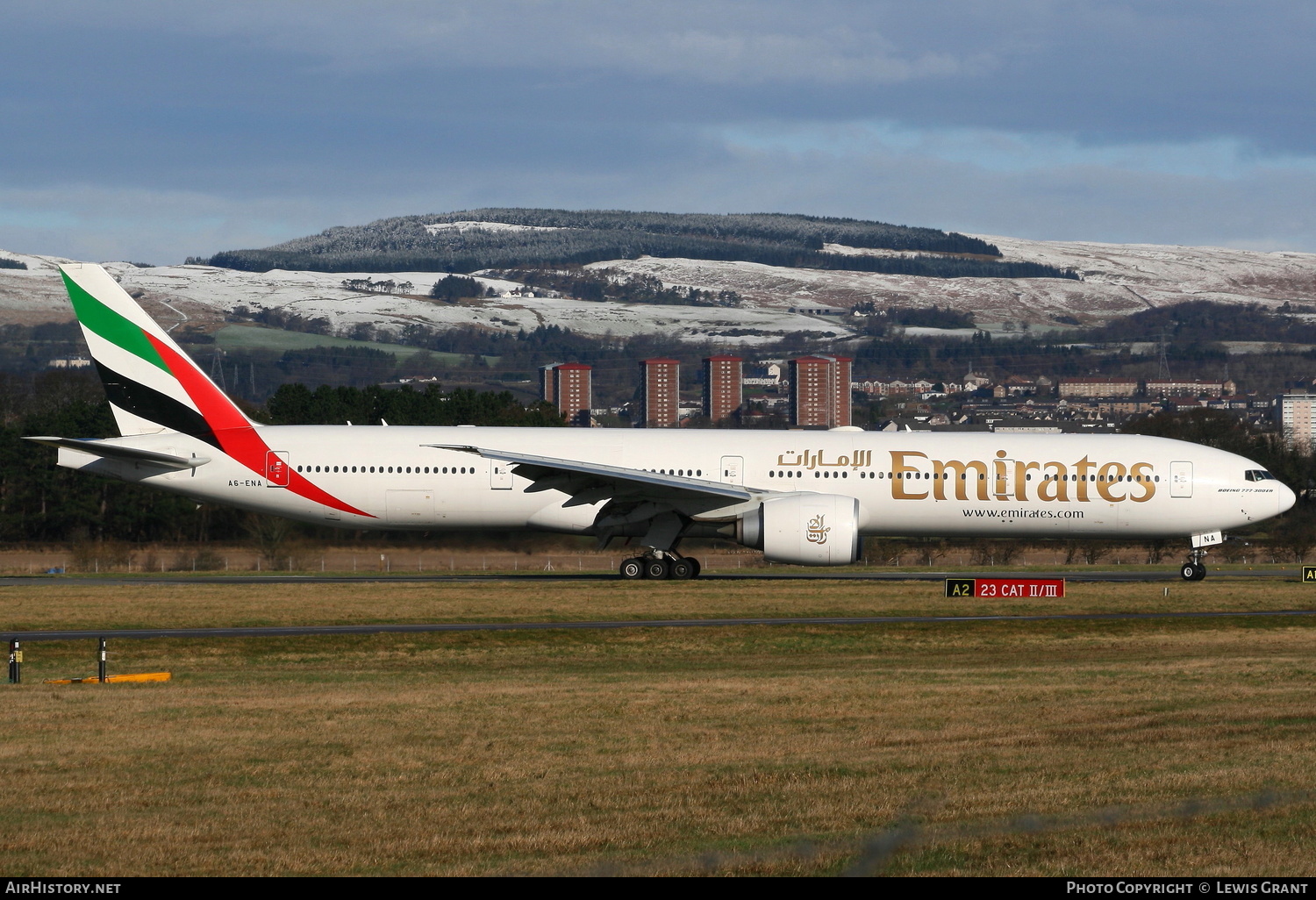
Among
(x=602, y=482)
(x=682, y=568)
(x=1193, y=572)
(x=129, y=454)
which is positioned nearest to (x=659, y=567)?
(x=682, y=568)

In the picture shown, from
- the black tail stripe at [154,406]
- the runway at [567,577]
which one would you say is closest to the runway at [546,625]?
the runway at [567,577]

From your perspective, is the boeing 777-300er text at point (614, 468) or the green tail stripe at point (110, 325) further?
the green tail stripe at point (110, 325)

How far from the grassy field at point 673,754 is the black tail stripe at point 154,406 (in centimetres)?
1073

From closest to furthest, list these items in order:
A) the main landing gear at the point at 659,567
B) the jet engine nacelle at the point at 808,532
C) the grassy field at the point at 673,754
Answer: the grassy field at the point at 673,754 → the jet engine nacelle at the point at 808,532 → the main landing gear at the point at 659,567

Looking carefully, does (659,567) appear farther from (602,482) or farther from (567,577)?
(567,577)

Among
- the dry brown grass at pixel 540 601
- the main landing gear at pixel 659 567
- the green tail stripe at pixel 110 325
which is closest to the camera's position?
the dry brown grass at pixel 540 601

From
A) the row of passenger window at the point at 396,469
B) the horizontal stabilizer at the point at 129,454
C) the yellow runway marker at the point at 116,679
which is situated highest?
the horizontal stabilizer at the point at 129,454

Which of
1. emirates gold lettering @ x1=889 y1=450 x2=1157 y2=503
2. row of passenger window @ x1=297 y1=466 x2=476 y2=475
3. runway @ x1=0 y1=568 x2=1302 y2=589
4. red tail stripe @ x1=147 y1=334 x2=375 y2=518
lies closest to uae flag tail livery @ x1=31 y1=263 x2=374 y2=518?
red tail stripe @ x1=147 y1=334 x2=375 y2=518

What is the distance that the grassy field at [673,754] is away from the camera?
9.62 m

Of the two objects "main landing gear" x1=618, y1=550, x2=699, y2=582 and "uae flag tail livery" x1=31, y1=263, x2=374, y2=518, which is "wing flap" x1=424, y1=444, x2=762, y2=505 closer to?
"main landing gear" x1=618, y1=550, x2=699, y2=582

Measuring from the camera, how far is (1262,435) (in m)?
70.7

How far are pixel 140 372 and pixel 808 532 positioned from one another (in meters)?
17.2

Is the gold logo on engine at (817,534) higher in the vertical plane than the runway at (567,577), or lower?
higher

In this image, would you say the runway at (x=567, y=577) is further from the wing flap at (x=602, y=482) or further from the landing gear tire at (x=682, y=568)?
the wing flap at (x=602, y=482)
